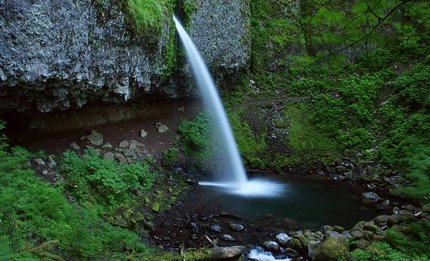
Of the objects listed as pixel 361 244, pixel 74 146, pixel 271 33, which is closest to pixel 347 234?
pixel 361 244

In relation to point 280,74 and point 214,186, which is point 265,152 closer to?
point 214,186

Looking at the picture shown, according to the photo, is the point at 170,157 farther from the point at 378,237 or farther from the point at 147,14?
the point at 378,237

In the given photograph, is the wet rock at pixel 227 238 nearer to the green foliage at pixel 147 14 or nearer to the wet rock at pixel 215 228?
the wet rock at pixel 215 228

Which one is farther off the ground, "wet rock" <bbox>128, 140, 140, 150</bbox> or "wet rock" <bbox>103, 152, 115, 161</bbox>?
"wet rock" <bbox>128, 140, 140, 150</bbox>

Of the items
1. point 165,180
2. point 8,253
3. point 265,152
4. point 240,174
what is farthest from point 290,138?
point 8,253

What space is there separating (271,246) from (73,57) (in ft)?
16.0

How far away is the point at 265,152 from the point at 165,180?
11.8 feet

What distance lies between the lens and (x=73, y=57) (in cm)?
707

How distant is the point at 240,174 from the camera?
1055cm

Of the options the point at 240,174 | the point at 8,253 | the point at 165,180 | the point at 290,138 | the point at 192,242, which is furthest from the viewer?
the point at 290,138

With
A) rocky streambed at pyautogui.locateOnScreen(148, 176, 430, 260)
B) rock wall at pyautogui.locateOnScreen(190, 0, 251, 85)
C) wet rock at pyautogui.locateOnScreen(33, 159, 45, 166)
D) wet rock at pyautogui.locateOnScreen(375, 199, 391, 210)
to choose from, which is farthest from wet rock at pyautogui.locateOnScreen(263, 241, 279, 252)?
rock wall at pyautogui.locateOnScreen(190, 0, 251, 85)

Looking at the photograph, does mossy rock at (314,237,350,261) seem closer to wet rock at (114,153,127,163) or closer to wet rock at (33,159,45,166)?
wet rock at (114,153,127,163)

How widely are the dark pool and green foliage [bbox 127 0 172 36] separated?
3963 millimetres

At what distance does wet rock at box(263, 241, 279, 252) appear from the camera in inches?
263
